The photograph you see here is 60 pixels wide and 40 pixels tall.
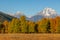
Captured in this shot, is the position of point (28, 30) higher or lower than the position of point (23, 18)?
lower

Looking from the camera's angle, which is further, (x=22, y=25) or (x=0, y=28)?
(x=0, y=28)

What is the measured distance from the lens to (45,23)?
117688 mm

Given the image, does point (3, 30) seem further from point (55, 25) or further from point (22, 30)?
point (55, 25)

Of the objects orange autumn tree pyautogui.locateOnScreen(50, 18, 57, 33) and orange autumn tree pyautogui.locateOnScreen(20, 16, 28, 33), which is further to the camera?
orange autumn tree pyautogui.locateOnScreen(50, 18, 57, 33)

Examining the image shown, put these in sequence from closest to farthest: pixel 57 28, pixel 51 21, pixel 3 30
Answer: pixel 57 28, pixel 51 21, pixel 3 30

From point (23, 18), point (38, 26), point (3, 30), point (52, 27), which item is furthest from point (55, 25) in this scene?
point (3, 30)

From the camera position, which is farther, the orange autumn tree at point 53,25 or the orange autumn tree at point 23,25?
the orange autumn tree at point 53,25

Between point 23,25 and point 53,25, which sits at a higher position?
point 23,25

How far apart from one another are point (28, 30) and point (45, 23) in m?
11.0

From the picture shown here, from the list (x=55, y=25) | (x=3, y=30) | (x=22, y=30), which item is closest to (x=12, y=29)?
(x=22, y=30)

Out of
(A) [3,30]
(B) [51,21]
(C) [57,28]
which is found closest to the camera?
(C) [57,28]

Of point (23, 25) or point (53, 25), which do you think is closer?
point (23, 25)

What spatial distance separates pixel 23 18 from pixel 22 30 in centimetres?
823

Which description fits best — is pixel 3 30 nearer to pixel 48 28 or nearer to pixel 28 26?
pixel 28 26
